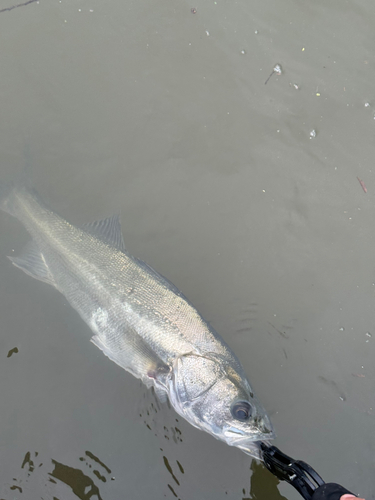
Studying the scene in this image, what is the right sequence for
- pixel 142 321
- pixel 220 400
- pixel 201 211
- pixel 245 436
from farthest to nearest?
pixel 201 211 → pixel 142 321 → pixel 220 400 → pixel 245 436

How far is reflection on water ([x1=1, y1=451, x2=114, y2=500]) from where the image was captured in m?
3.03

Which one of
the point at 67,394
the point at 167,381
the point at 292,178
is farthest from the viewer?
the point at 292,178

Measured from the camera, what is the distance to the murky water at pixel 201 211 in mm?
3221

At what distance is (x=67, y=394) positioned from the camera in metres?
3.32

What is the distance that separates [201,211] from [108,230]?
112 cm

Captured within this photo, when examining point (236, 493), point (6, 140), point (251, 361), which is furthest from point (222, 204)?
point (236, 493)

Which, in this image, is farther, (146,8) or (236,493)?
(146,8)

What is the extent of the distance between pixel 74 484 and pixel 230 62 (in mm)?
4821

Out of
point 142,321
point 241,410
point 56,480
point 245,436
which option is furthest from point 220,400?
point 56,480

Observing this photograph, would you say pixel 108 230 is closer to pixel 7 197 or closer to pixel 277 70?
pixel 7 197

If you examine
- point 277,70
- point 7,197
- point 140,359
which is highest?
point 277,70

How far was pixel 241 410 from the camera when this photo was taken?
2529 mm

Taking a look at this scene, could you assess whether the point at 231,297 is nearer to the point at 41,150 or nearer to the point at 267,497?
the point at 267,497

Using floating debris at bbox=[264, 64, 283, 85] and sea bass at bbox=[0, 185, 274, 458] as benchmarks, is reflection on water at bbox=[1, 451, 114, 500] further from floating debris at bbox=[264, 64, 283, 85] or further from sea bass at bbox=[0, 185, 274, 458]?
floating debris at bbox=[264, 64, 283, 85]
